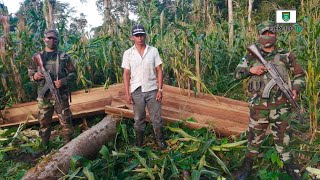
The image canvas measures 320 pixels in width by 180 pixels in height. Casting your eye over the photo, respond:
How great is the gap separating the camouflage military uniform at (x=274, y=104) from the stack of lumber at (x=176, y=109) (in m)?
0.78

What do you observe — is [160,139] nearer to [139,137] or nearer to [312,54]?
[139,137]

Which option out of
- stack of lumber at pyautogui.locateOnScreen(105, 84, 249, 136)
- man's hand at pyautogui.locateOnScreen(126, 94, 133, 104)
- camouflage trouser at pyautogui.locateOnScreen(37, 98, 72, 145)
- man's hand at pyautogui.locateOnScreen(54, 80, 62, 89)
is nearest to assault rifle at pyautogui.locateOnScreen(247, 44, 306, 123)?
stack of lumber at pyautogui.locateOnScreen(105, 84, 249, 136)

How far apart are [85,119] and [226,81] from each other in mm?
2810

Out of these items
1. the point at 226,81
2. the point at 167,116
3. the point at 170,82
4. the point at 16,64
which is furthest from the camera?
the point at 170,82

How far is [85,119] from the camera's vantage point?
510 cm

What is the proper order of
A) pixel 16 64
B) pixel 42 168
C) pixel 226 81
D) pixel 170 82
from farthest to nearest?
pixel 170 82
pixel 226 81
pixel 16 64
pixel 42 168

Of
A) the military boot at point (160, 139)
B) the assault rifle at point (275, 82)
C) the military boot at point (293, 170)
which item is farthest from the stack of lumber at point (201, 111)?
the assault rifle at point (275, 82)

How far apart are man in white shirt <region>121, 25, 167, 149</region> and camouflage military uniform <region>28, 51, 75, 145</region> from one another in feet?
2.96

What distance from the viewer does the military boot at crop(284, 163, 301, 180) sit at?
3070mm

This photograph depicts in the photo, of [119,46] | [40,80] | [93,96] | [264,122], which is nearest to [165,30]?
[119,46]

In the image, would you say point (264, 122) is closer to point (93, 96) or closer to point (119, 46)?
point (93, 96)

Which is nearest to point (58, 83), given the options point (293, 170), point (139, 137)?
point (139, 137)

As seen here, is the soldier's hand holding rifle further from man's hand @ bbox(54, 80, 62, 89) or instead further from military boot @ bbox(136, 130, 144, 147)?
military boot @ bbox(136, 130, 144, 147)

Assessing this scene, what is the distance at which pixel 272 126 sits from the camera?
319 centimetres
